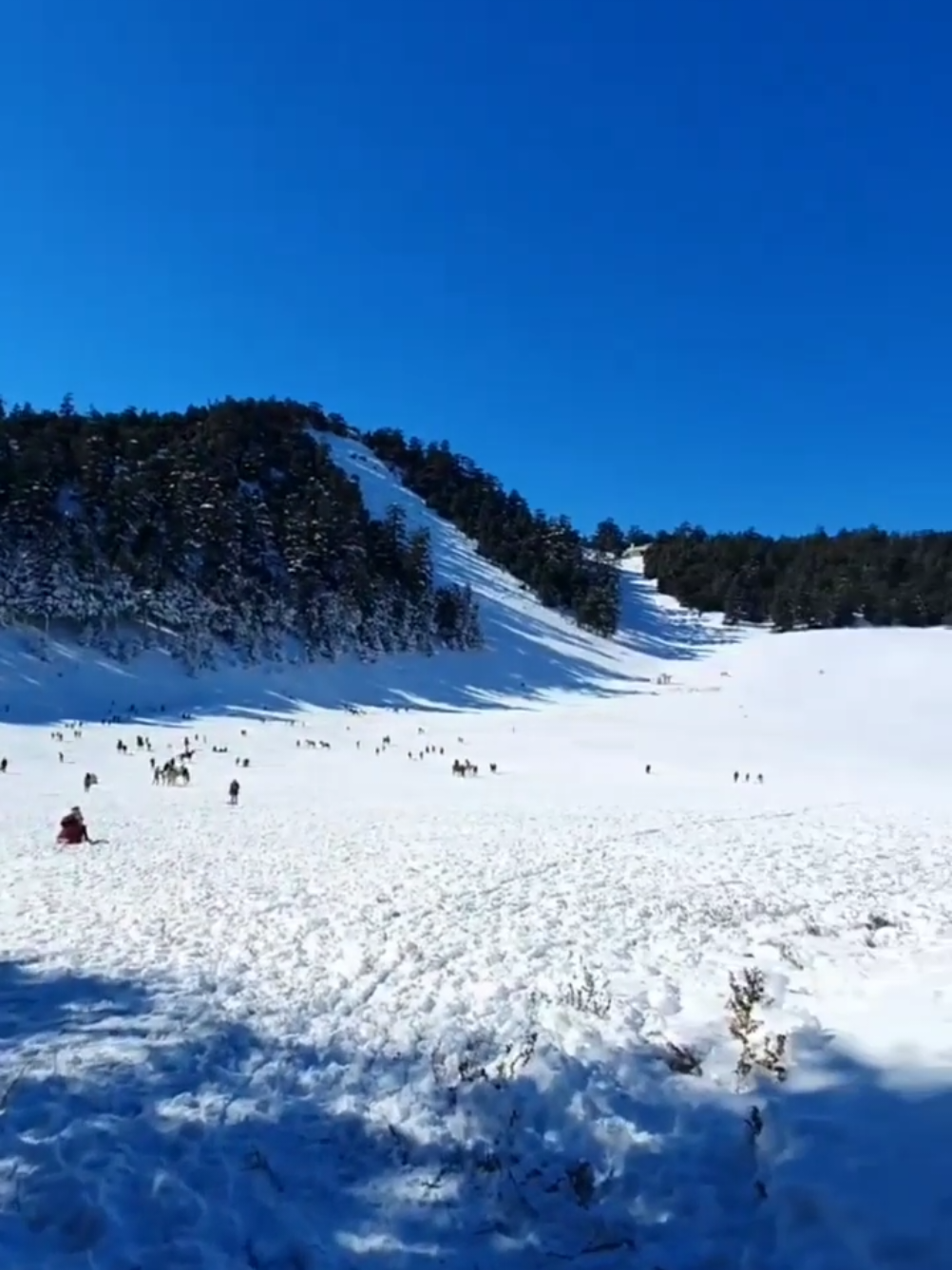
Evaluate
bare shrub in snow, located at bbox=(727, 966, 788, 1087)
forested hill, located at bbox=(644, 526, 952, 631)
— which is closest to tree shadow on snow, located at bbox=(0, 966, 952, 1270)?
bare shrub in snow, located at bbox=(727, 966, 788, 1087)

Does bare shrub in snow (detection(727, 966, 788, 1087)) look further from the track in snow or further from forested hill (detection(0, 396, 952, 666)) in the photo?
A: forested hill (detection(0, 396, 952, 666))

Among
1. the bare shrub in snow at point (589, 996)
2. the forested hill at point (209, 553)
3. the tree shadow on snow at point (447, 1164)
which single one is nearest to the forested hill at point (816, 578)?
the forested hill at point (209, 553)

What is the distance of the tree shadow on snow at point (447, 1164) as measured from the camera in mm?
4531

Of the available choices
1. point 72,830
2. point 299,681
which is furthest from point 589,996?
point 299,681

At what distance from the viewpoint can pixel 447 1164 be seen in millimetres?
5418

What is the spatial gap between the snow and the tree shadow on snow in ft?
0.07

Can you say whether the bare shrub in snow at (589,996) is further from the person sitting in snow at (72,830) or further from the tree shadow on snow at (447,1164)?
the person sitting in snow at (72,830)

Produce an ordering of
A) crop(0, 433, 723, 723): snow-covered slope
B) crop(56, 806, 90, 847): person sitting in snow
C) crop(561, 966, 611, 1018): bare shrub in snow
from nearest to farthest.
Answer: crop(561, 966, 611, 1018): bare shrub in snow, crop(56, 806, 90, 847): person sitting in snow, crop(0, 433, 723, 723): snow-covered slope

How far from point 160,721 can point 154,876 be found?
37.2 meters

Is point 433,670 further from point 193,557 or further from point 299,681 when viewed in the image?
point 193,557

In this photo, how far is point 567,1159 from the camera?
17.9 feet

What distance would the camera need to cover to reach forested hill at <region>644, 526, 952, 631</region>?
11594 cm

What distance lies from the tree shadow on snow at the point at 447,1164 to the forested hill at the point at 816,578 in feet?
383

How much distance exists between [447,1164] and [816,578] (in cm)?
12900
